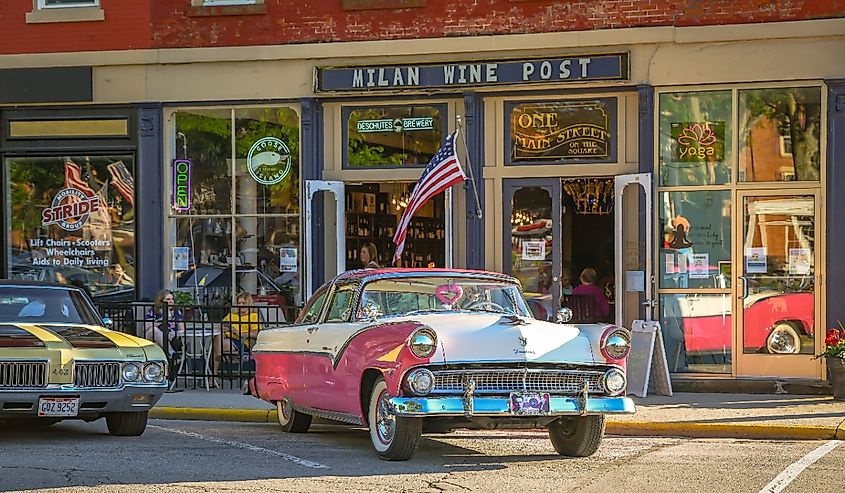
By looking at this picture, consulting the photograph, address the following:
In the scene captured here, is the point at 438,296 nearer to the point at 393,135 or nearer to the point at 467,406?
the point at 467,406

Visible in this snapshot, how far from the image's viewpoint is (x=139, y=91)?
19094 mm

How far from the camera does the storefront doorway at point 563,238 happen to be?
1778 centimetres

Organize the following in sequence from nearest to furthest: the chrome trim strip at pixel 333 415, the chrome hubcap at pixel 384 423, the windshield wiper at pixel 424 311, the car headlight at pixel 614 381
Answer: the chrome hubcap at pixel 384 423
the car headlight at pixel 614 381
the chrome trim strip at pixel 333 415
the windshield wiper at pixel 424 311

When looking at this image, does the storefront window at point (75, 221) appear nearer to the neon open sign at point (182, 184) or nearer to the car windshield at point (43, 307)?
→ the neon open sign at point (182, 184)

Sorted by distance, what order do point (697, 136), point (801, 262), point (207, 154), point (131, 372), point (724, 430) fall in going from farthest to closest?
point (207, 154)
point (697, 136)
point (801, 262)
point (724, 430)
point (131, 372)

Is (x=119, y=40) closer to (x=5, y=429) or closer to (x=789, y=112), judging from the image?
(x=5, y=429)

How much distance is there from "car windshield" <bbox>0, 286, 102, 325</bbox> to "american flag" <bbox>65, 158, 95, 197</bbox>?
247 inches

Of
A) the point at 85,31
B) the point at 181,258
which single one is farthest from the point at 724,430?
the point at 85,31

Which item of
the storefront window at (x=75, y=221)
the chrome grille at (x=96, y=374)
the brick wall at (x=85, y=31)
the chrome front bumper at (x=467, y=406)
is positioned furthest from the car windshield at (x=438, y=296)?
the brick wall at (x=85, y=31)

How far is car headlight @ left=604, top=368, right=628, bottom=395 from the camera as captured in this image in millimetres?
10812

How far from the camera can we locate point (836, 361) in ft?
50.8

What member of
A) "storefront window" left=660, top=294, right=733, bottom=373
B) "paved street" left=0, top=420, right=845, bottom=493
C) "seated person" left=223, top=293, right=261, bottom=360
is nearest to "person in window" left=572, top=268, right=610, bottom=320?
"storefront window" left=660, top=294, right=733, bottom=373

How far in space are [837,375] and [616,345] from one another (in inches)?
224

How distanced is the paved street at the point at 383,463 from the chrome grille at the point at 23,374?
518mm
